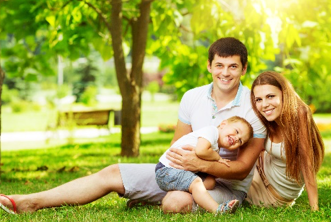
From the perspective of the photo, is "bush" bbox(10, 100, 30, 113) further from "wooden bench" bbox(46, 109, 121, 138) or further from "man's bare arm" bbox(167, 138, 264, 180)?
"man's bare arm" bbox(167, 138, 264, 180)

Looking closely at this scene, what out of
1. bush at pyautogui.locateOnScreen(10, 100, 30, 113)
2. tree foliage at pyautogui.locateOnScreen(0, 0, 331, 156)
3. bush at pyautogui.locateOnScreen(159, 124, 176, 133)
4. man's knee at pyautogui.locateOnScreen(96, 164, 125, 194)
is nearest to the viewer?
man's knee at pyautogui.locateOnScreen(96, 164, 125, 194)

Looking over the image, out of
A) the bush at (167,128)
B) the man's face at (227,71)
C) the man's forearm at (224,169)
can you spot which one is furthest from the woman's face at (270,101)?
the bush at (167,128)

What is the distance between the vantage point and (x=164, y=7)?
315 inches

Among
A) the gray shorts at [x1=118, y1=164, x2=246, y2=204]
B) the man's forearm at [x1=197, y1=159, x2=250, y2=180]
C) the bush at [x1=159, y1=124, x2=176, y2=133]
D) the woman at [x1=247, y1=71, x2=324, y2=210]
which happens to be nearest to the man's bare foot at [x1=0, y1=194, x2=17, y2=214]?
the gray shorts at [x1=118, y1=164, x2=246, y2=204]

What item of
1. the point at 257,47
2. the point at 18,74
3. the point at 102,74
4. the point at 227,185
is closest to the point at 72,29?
the point at 18,74

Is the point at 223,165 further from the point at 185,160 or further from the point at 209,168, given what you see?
the point at 185,160

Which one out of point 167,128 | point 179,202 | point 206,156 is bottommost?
point 167,128

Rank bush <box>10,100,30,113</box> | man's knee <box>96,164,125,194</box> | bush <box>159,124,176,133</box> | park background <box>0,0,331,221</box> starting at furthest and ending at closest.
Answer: bush <box>10,100,30,113</box>
bush <box>159,124,176,133</box>
park background <box>0,0,331,221</box>
man's knee <box>96,164,125,194</box>

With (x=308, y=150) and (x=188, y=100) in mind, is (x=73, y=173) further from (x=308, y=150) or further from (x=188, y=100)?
(x=308, y=150)

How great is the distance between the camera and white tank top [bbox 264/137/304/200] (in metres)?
4.34

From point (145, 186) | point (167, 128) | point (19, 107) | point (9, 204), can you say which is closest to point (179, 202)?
point (145, 186)

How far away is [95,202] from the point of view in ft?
16.2

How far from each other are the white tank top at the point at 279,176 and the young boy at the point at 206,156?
0.30 meters

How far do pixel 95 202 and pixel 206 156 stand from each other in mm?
1445
